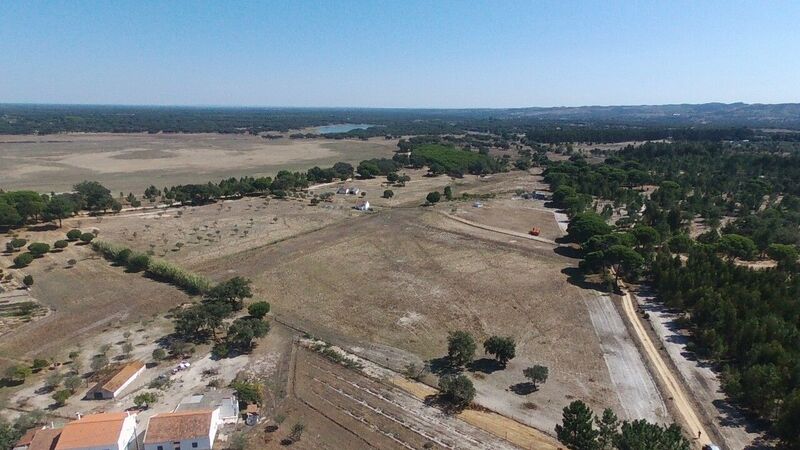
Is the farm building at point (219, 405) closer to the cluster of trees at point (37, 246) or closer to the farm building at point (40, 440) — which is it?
the farm building at point (40, 440)

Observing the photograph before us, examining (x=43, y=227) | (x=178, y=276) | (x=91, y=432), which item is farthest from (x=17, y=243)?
(x=91, y=432)

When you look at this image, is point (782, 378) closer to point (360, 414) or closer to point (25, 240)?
point (360, 414)

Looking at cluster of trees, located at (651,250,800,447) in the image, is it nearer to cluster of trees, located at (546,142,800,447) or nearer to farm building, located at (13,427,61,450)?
cluster of trees, located at (546,142,800,447)

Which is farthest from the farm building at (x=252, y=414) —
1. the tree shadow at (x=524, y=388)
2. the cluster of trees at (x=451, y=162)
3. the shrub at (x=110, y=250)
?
the cluster of trees at (x=451, y=162)

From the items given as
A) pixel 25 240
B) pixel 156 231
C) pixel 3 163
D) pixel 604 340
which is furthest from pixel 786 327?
pixel 3 163

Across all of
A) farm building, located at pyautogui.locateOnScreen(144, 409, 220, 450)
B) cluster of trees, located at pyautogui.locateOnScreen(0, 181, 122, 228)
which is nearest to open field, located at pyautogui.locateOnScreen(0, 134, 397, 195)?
cluster of trees, located at pyautogui.locateOnScreen(0, 181, 122, 228)
